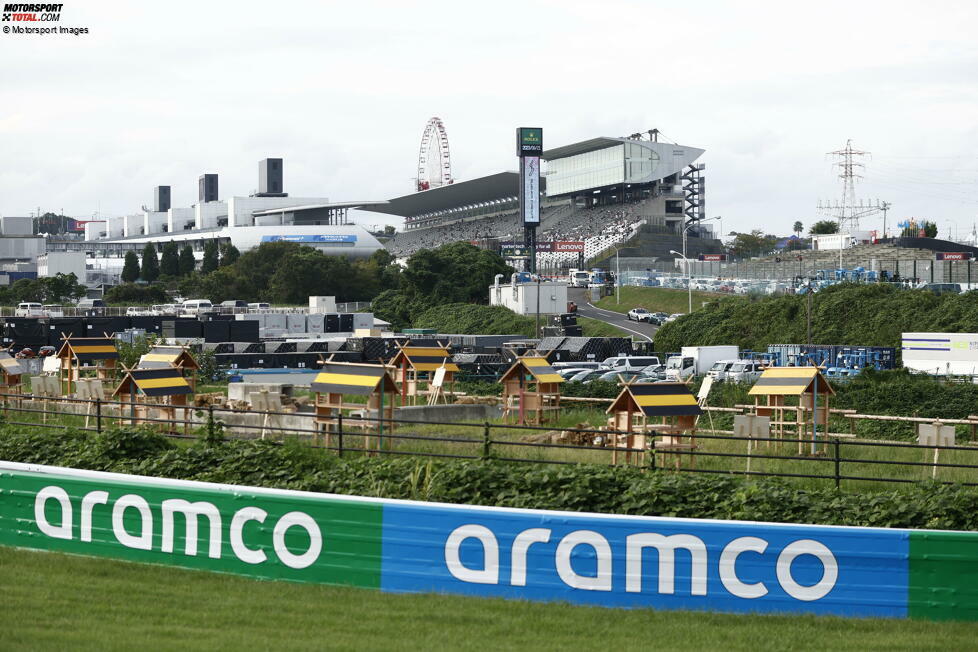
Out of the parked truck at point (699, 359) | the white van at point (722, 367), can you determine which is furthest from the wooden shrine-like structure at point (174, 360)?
the parked truck at point (699, 359)

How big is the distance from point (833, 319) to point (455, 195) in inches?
4395

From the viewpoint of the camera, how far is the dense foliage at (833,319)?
57.0m

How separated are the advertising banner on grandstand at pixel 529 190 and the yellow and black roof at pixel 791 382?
103m

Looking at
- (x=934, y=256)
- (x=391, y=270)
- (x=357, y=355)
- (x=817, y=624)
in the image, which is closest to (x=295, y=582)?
(x=817, y=624)

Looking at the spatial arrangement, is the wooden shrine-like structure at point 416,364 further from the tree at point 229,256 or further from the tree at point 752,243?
the tree at point 752,243

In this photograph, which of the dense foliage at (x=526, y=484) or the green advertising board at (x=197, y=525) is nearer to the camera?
the green advertising board at (x=197, y=525)

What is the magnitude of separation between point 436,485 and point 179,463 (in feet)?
12.5

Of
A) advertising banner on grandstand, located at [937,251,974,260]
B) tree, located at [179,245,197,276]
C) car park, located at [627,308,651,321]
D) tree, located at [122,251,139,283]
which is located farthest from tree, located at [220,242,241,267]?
advertising banner on grandstand, located at [937,251,974,260]

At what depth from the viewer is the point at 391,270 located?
112625 millimetres

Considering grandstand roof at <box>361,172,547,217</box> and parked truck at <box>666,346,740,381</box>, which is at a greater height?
grandstand roof at <box>361,172,547,217</box>

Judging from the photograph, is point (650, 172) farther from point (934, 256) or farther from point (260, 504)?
point (260, 504)

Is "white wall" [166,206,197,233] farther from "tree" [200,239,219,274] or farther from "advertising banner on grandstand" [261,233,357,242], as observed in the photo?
"tree" [200,239,219,274]

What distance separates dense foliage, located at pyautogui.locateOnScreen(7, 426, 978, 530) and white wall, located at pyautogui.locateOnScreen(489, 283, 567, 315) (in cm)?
6220

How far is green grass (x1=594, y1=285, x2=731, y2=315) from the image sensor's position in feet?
282
